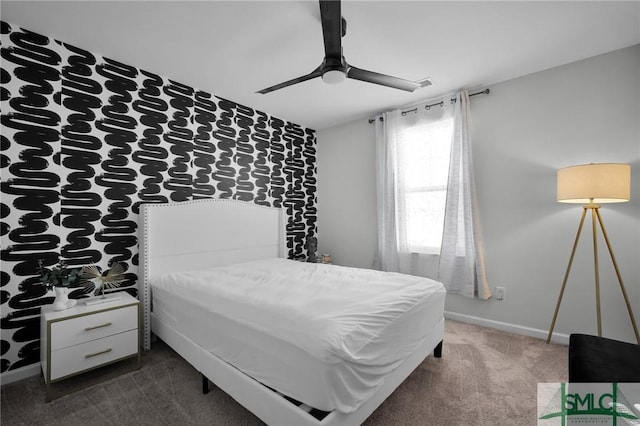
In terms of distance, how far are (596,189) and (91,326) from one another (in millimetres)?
3890

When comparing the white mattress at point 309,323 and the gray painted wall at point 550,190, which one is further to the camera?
the gray painted wall at point 550,190

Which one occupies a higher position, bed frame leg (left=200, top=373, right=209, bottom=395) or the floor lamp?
the floor lamp

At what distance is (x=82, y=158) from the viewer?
7.84ft

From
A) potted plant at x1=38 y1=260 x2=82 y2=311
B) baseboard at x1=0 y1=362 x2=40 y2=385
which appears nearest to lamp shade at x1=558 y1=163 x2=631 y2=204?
potted plant at x1=38 y1=260 x2=82 y2=311

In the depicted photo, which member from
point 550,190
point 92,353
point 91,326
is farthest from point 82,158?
point 550,190

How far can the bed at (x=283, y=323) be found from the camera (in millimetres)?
1304

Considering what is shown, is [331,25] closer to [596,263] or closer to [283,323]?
[283,323]

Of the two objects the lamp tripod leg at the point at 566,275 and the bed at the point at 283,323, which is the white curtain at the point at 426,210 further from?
the bed at the point at 283,323

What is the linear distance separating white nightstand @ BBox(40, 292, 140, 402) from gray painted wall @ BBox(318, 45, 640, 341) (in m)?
3.25

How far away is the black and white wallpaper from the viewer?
6.86 feet

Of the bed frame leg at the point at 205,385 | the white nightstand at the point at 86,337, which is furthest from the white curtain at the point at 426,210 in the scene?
the white nightstand at the point at 86,337

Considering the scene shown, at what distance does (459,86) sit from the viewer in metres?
3.12

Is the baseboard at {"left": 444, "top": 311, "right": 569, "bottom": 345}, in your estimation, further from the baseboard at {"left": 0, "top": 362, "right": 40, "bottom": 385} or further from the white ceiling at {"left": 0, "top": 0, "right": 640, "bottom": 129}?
the baseboard at {"left": 0, "top": 362, "right": 40, "bottom": 385}

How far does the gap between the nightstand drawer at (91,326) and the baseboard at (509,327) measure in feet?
10.7
